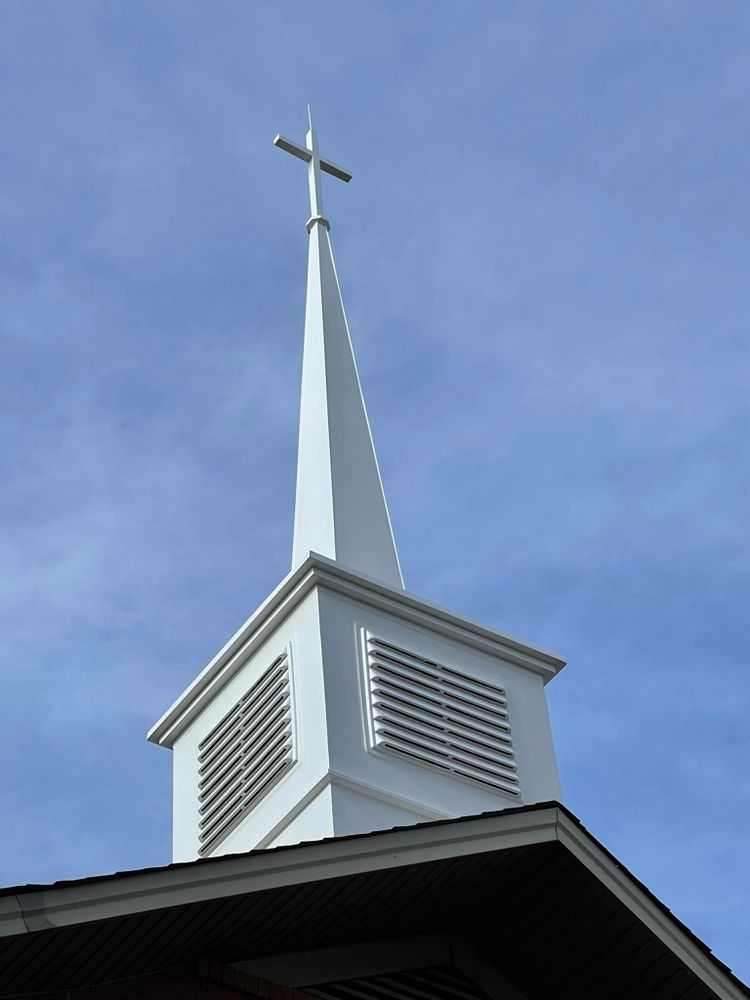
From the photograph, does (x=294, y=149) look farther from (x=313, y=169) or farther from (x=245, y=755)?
(x=245, y=755)

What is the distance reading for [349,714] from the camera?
51.1 feet

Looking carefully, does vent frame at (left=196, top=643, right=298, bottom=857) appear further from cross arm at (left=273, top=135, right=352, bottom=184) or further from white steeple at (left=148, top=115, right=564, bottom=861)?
cross arm at (left=273, top=135, right=352, bottom=184)

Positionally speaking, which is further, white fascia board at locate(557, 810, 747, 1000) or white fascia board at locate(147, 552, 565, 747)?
white fascia board at locate(147, 552, 565, 747)

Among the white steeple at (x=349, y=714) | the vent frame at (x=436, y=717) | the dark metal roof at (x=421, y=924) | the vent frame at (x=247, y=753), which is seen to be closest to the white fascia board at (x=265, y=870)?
the dark metal roof at (x=421, y=924)

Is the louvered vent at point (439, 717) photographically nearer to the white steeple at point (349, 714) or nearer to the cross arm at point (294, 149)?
the white steeple at point (349, 714)

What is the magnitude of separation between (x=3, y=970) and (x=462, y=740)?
283 inches

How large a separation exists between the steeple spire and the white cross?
1.01 meters

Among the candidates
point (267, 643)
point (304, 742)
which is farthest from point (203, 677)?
point (304, 742)

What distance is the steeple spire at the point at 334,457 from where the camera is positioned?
17812 mm

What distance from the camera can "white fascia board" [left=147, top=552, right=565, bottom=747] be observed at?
53.3 ft

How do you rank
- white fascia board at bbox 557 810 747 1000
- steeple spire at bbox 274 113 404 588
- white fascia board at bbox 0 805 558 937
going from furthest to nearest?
1. steeple spire at bbox 274 113 404 588
2. white fascia board at bbox 557 810 747 1000
3. white fascia board at bbox 0 805 558 937

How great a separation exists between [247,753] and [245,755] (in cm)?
4

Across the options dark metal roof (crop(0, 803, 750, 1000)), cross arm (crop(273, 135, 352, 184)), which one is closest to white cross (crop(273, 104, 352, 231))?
cross arm (crop(273, 135, 352, 184))

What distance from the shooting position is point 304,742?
1545 cm
